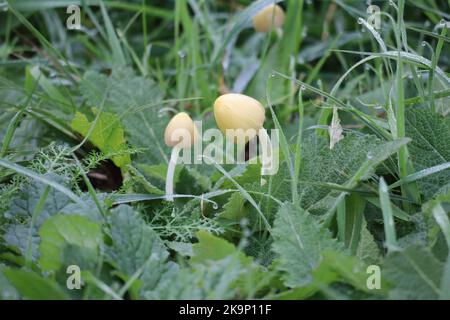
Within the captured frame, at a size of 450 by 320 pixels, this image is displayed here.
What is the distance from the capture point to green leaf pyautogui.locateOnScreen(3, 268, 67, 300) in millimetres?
677

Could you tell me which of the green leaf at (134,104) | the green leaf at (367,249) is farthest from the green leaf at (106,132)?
the green leaf at (367,249)

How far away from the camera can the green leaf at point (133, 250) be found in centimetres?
73

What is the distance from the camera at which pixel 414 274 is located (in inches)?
26.7

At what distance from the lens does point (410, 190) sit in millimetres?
857

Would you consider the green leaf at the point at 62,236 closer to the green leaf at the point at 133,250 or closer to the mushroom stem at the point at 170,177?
the green leaf at the point at 133,250

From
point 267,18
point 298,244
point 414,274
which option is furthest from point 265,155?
point 267,18

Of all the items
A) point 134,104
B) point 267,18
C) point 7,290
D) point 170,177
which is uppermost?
point 267,18

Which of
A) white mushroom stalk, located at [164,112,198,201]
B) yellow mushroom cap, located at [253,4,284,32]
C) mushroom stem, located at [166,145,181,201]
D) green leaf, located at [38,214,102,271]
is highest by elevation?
yellow mushroom cap, located at [253,4,284,32]

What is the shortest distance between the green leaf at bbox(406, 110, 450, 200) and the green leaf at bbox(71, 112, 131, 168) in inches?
17.3

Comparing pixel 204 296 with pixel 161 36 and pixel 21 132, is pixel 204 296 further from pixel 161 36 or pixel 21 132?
pixel 161 36

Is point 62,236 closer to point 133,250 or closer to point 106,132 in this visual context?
point 133,250

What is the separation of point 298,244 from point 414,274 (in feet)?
0.45

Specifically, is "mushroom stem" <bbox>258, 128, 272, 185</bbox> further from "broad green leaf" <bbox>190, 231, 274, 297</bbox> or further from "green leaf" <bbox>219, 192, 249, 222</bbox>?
"broad green leaf" <bbox>190, 231, 274, 297</bbox>

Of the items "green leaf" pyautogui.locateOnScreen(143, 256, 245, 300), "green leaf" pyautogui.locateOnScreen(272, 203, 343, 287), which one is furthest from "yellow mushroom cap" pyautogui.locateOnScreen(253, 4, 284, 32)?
"green leaf" pyautogui.locateOnScreen(143, 256, 245, 300)
